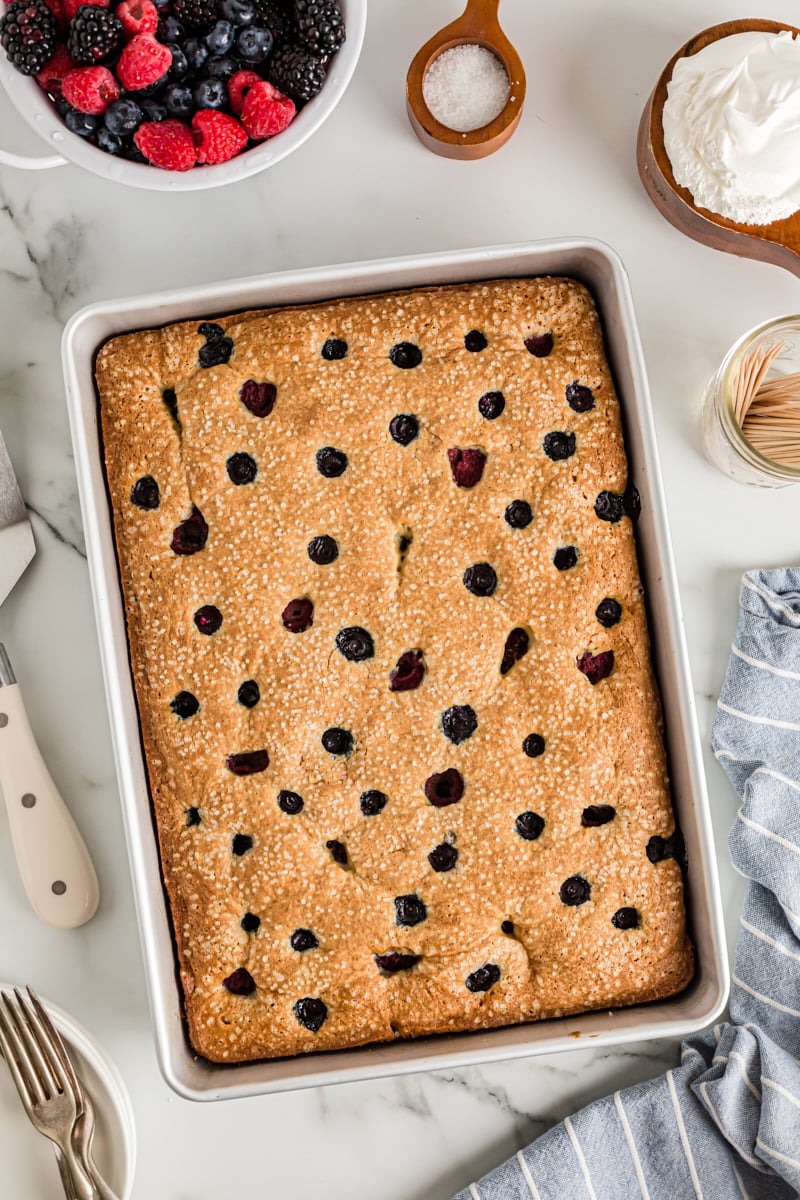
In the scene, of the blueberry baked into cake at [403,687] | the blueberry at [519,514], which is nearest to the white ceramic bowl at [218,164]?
the blueberry baked into cake at [403,687]

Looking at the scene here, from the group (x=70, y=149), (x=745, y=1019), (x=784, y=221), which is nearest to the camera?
(x=70, y=149)

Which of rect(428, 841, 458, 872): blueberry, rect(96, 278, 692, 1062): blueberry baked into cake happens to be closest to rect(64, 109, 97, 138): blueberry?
rect(96, 278, 692, 1062): blueberry baked into cake

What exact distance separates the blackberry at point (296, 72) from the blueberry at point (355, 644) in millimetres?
775

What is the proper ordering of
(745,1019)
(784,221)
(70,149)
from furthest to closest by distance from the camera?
(745,1019), (784,221), (70,149)

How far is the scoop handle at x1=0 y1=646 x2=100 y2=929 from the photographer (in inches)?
63.2

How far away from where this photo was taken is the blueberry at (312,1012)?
57.1 inches

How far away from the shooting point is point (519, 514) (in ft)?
4.72

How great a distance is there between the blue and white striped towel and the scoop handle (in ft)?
2.66

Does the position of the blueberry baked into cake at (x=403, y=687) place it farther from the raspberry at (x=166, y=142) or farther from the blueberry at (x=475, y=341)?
the raspberry at (x=166, y=142)

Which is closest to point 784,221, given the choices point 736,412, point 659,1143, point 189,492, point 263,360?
point 736,412

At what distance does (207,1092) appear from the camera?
1400mm

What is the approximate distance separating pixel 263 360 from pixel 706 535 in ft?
2.69

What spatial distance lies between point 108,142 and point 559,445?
0.78 metres

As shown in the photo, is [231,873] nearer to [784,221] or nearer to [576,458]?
[576,458]
